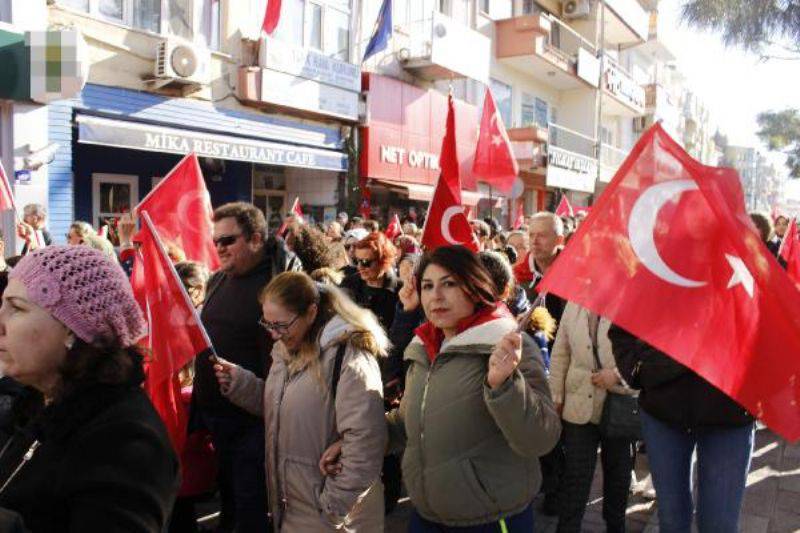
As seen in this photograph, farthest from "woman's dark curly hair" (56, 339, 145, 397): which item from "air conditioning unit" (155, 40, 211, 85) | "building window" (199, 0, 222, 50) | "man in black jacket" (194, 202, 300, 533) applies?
"building window" (199, 0, 222, 50)

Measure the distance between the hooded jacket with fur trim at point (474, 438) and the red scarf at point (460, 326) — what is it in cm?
4

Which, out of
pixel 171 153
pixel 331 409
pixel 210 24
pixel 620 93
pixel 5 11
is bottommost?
pixel 331 409

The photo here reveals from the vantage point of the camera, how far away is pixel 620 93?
27578mm

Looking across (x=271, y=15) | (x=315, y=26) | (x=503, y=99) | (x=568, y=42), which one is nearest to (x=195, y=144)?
(x=271, y=15)

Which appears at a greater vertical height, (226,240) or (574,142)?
(574,142)

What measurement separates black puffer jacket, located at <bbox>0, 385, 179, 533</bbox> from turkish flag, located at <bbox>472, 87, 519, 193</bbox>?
26.6 ft

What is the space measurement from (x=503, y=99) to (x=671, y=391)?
19.9 metres

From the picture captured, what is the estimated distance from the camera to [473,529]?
229cm

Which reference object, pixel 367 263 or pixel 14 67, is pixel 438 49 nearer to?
pixel 14 67

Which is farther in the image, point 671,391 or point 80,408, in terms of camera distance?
point 671,391

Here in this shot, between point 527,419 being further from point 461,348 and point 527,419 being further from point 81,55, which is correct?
point 81,55

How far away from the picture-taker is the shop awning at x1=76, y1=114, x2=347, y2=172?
9742mm

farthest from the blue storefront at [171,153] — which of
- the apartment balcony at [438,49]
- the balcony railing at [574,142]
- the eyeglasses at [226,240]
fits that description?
the balcony railing at [574,142]

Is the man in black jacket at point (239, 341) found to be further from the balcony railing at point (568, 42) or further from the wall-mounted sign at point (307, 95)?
the balcony railing at point (568, 42)
